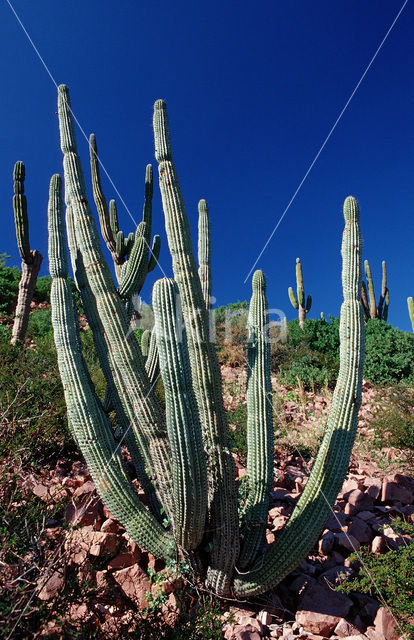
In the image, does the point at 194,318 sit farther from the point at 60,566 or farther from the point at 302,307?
the point at 302,307

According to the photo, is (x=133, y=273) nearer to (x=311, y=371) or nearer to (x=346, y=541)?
(x=346, y=541)

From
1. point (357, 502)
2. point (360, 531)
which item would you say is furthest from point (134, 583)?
point (357, 502)

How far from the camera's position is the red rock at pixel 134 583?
2.67 meters

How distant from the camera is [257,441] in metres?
3.07

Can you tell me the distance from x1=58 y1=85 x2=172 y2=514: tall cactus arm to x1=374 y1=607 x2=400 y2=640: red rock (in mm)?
1521

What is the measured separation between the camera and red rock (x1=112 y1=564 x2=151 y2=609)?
2.67 meters

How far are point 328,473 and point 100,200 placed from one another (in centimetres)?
649

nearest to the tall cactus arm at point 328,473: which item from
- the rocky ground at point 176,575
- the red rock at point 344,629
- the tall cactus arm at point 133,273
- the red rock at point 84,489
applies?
the rocky ground at point 176,575

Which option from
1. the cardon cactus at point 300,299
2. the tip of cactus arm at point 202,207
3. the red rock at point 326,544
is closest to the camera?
the red rock at point 326,544

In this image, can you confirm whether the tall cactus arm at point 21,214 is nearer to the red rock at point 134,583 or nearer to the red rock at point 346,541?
the red rock at point 134,583

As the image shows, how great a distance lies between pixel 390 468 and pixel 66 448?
3.99 metres

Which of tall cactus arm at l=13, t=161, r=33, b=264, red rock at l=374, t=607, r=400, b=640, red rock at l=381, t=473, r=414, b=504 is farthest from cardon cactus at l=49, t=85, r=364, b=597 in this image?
tall cactus arm at l=13, t=161, r=33, b=264

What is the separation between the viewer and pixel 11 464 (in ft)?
11.1

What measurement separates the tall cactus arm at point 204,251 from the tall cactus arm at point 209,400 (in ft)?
2.92
